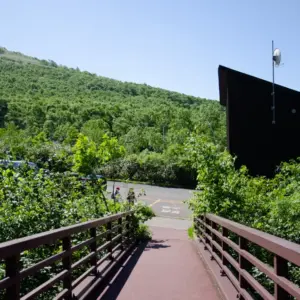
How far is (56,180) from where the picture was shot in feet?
27.7

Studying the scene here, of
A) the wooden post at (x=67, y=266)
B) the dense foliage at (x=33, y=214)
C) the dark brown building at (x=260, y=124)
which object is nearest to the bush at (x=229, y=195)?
the dense foliage at (x=33, y=214)

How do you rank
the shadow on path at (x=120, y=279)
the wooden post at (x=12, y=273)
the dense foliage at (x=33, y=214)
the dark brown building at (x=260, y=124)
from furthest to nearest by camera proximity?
the dark brown building at (x=260, y=124) < the shadow on path at (x=120, y=279) < the dense foliage at (x=33, y=214) < the wooden post at (x=12, y=273)

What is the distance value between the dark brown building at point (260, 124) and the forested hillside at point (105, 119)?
1.69 metres

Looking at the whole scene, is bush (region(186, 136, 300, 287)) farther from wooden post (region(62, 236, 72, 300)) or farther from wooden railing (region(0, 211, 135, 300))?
wooden post (region(62, 236, 72, 300))

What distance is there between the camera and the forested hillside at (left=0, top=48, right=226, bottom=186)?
42.2 meters

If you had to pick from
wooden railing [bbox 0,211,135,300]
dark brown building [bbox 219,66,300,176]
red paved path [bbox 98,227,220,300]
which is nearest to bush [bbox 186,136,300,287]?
red paved path [bbox 98,227,220,300]

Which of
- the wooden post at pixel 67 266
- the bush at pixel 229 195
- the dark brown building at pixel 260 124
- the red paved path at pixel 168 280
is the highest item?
the dark brown building at pixel 260 124

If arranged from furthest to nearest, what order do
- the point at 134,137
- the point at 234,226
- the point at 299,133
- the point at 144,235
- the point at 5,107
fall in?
the point at 5,107, the point at 134,137, the point at 299,133, the point at 144,235, the point at 234,226

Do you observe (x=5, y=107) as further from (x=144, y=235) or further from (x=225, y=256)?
(x=225, y=256)

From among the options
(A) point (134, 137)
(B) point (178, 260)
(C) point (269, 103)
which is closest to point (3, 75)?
(A) point (134, 137)

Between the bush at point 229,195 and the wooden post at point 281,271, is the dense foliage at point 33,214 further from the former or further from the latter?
the bush at point 229,195

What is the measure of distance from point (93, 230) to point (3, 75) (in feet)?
434

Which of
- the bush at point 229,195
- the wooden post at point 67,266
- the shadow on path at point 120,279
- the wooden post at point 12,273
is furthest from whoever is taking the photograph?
the bush at point 229,195

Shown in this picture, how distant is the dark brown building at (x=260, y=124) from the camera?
702 inches
